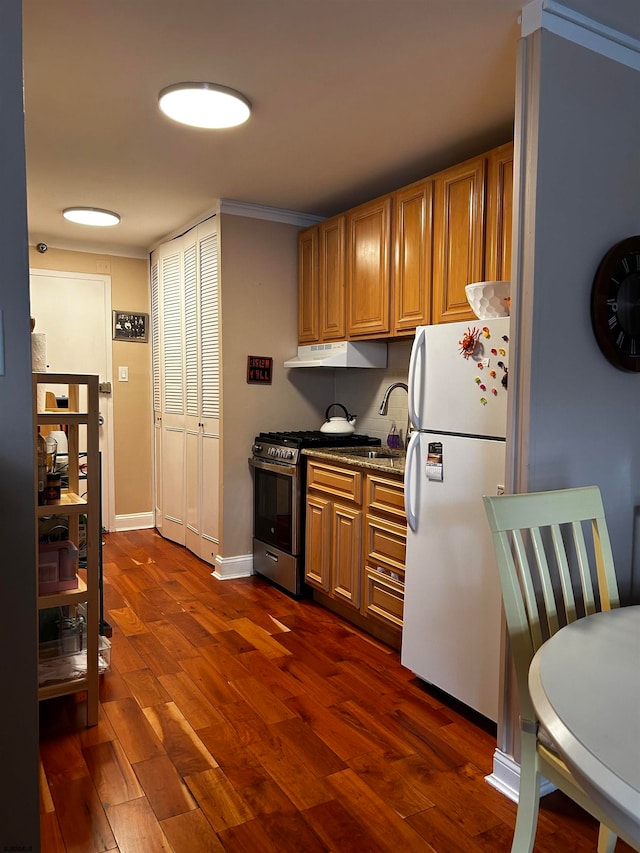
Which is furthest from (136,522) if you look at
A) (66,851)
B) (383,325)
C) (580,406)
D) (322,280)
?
(580,406)

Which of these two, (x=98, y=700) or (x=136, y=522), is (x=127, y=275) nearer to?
(x=136, y=522)

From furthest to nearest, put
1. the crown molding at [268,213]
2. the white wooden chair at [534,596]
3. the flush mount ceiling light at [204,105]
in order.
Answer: the crown molding at [268,213], the flush mount ceiling light at [204,105], the white wooden chair at [534,596]

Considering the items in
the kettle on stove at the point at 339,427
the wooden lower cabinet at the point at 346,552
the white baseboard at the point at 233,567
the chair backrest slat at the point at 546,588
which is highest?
the kettle on stove at the point at 339,427

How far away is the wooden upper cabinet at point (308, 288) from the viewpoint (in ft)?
13.2

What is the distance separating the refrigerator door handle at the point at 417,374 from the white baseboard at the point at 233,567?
2.06 meters

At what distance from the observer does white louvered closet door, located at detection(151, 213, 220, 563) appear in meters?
4.16

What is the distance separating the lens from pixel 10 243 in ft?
4.15

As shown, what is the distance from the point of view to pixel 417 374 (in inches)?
98.4

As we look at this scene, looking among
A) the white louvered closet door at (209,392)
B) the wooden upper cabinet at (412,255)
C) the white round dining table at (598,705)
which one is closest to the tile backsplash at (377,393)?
the wooden upper cabinet at (412,255)

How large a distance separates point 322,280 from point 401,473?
5.49 feet

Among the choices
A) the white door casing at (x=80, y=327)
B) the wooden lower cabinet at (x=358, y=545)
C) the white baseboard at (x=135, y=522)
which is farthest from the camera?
the white baseboard at (x=135, y=522)

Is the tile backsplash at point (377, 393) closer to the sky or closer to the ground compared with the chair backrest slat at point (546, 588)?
closer to the sky

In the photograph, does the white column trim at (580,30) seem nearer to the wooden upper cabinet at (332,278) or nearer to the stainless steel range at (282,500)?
the wooden upper cabinet at (332,278)

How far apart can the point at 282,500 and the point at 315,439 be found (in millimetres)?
440
